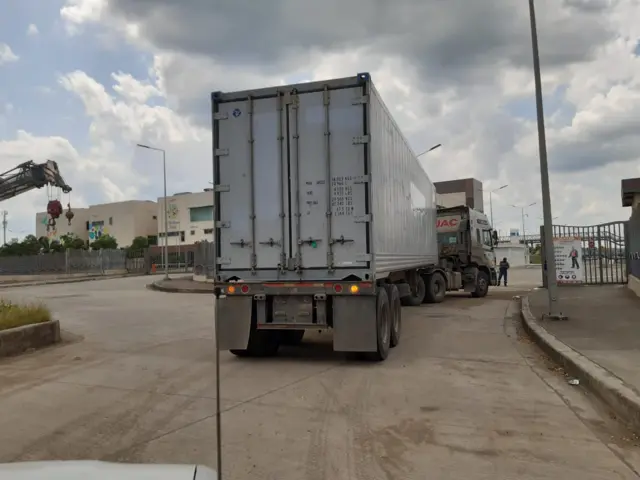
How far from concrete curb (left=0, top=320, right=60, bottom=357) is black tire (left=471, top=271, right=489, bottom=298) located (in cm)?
1616

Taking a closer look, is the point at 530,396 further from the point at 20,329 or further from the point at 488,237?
the point at 488,237

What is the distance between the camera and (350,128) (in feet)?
29.0

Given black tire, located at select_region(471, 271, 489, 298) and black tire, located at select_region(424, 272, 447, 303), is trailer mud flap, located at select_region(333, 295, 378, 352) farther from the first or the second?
black tire, located at select_region(471, 271, 489, 298)

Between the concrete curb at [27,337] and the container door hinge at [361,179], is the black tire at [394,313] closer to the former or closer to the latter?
the container door hinge at [361,179]

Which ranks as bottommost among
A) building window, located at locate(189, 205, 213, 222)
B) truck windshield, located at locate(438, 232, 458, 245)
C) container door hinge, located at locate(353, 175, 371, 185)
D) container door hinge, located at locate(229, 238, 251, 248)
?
container door hinge, located at locate(229, 238, 251, 248)

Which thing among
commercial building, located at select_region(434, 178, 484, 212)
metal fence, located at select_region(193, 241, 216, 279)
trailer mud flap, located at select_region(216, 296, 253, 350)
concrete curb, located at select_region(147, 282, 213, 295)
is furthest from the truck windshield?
commercial building, located at select_region(434, 178, 484, 212)

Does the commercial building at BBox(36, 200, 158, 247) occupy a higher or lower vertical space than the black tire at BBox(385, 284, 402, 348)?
higher

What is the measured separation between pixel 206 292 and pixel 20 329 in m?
16.8

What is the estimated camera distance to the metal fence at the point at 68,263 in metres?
54.4

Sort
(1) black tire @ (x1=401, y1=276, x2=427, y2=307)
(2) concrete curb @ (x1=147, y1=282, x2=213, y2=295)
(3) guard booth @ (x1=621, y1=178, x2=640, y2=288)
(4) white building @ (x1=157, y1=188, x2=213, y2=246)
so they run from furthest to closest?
1. (4) white building @ (x1=157, y1=188, x2=213, y2=246)
2. (2) concrete curb @ (x1=147, y1=282, x2=213, y2=295)
3. (1) black tire @ (x1=401, y1=276, x2=427, y2=307)
4. (3) guard booth @ (x1=621, y1=178, x2=640, y2=288)

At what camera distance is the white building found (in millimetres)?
99250

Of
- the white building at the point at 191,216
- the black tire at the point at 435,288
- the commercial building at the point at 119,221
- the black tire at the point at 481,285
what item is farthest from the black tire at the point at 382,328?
the commercial building at the point at 119,221

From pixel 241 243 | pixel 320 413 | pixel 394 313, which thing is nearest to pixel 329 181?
pixel 241 243

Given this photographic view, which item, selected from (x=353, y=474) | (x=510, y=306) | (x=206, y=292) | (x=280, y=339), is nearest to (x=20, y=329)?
(x=280, y=339)
